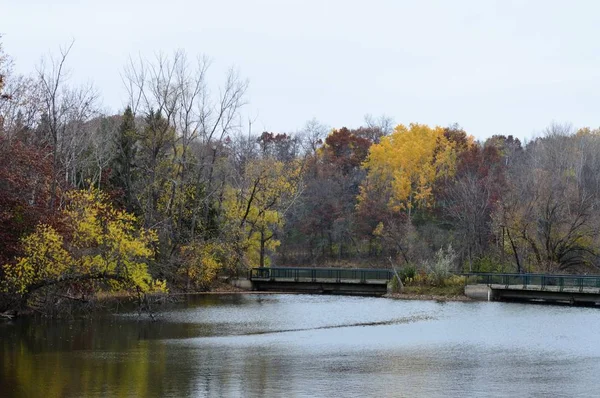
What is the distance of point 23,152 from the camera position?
34.1 meters

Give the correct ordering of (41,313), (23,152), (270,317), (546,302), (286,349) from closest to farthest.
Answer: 1. (286,349)
2. (23,152)
3. (41,313)
4. (270,317)
5. (546,302)

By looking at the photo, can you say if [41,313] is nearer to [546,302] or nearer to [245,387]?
[245,387]

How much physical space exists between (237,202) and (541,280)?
87.5ft

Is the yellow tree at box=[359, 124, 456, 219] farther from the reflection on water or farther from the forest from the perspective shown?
the reflection on water

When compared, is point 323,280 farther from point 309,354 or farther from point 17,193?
point 309,354

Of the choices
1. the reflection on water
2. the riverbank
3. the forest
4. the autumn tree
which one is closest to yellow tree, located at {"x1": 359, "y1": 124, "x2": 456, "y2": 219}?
the forest

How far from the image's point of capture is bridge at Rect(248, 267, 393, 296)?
58.3 meters

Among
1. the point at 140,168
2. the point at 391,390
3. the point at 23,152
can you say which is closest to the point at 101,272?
the point at 23,152

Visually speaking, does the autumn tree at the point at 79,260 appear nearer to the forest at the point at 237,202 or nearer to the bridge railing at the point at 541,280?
the forest at the point at 237,202

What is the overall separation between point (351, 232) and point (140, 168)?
33.8 metres

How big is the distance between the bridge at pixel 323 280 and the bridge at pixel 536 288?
7.30 m

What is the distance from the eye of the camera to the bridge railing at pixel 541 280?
48.6m

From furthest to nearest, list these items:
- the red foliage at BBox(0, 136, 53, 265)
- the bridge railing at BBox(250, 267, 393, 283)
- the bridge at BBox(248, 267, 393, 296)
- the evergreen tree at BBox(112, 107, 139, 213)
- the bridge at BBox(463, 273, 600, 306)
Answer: the evergreen tree at BBox(112, 107, 139, 213), the bridge railing at BBox(250, 267, 393, 283), the bridge at BBox(248, 267, 393, 296), the bridge at BBox(463, 273, 600, 306), the red foliage at BBox(0, 136, 53, 265)

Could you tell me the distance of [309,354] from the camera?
2728 cm
